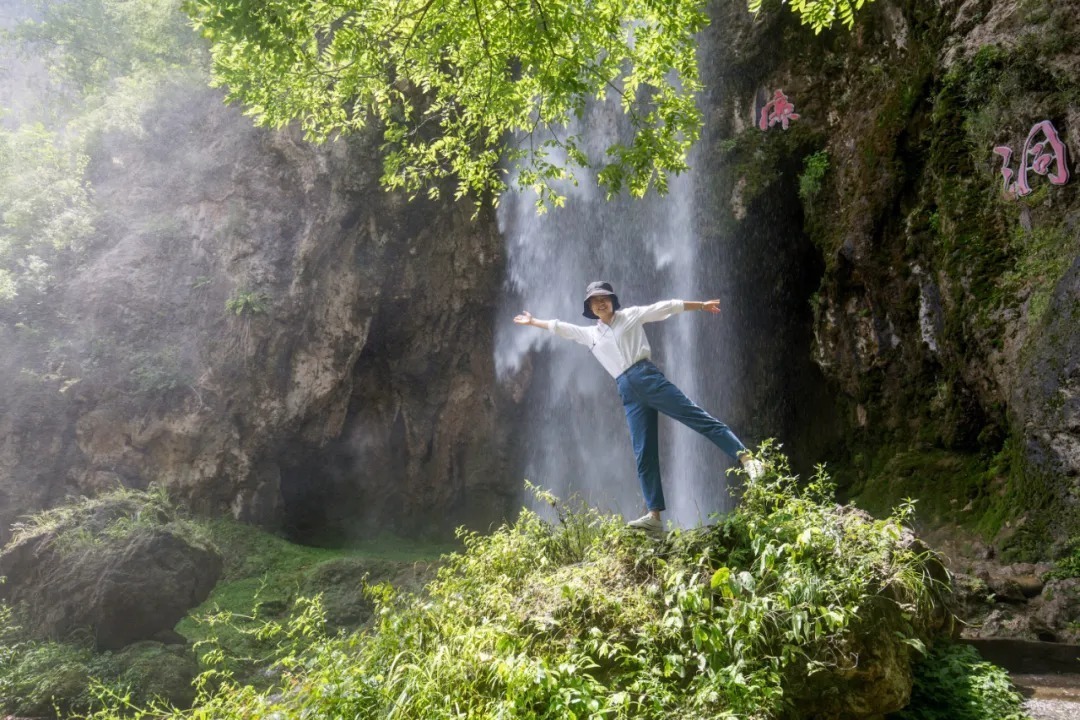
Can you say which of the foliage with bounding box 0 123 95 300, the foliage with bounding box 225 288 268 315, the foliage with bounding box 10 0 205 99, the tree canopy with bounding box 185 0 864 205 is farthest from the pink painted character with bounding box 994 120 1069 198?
the foliage with bounding box 10 0 205 99

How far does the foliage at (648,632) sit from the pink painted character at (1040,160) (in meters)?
4.98

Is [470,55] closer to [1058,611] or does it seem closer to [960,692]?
[960,692]

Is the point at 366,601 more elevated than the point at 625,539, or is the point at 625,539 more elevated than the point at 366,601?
the point at 625,539

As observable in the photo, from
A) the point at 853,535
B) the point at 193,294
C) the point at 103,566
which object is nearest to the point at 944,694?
the point at 853,535

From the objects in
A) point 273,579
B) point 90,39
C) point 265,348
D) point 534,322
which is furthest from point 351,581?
point 90,39

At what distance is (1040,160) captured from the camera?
6.51 m

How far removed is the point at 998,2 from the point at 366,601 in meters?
10.3

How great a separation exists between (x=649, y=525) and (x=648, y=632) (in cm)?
132

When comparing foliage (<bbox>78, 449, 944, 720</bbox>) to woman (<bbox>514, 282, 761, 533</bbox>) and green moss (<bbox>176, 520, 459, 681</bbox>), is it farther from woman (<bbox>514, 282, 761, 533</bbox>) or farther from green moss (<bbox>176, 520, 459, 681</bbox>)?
green moss (<bbox>176, 520, 459, 681</bbox>)

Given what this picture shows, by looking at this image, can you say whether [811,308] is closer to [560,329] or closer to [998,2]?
[998,2]

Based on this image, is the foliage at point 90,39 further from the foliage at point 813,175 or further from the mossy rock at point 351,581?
the foliage at point 813,175

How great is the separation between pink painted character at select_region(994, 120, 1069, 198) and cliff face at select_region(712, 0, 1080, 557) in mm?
24

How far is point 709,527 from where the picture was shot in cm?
369

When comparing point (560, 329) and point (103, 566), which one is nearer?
point (560, 329)
